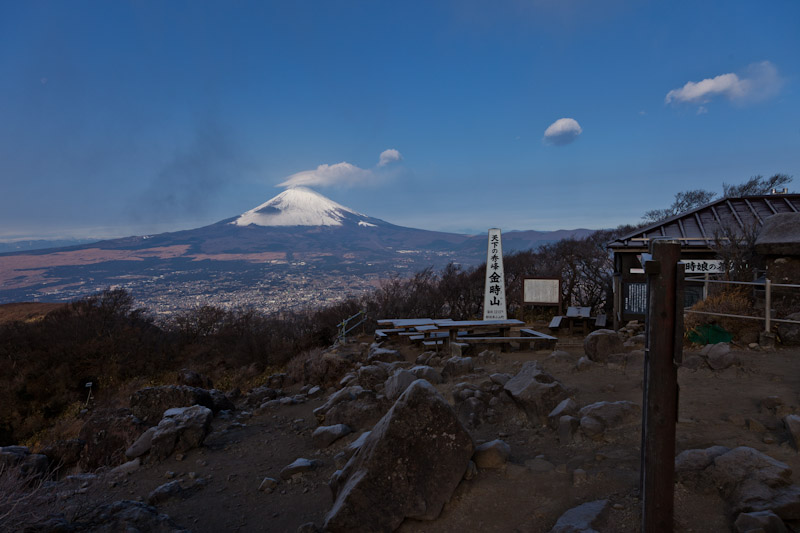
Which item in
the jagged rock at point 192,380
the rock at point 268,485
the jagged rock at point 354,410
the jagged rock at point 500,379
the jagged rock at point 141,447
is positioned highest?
the jagged rock at point 500,379

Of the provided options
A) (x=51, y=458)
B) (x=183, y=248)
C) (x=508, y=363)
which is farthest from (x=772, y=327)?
(x=183, y=248)

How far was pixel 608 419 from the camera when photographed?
473cm

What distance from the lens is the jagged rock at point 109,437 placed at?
741 centimetres

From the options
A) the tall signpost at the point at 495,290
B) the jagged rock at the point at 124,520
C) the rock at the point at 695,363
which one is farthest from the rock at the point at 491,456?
the tall signpost at the point at 495,290

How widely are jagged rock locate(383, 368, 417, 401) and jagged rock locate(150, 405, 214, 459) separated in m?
2.89

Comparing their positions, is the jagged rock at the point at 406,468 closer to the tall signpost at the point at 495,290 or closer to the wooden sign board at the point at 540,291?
the tall signpost at the point at 495,290

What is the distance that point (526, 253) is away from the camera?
21500mm

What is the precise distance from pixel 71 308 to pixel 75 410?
499 cm

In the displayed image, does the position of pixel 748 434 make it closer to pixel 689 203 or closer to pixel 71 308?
pixel 71 308

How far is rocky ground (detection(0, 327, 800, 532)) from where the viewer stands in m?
3.42

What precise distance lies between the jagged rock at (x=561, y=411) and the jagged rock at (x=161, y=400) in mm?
6472

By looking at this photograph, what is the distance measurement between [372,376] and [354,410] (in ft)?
5.27

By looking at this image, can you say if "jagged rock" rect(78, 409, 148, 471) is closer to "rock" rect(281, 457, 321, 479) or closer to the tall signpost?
"rock" rect(281, 457, 321, 479)

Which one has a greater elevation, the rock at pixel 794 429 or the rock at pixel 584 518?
the rock at pixel 794 429
